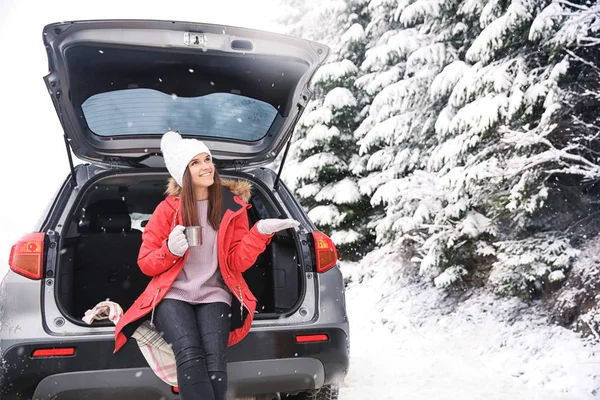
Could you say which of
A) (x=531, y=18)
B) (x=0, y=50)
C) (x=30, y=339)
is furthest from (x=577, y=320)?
(x=0, y=50)

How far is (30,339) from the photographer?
2.77 metres

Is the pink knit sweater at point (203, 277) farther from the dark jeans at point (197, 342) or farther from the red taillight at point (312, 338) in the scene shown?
the red taillight at point (312, 338)

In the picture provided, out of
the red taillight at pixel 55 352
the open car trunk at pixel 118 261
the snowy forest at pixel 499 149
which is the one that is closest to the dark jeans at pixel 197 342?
the red taillight at pixel 55 352

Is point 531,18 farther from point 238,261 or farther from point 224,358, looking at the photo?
point 224,358

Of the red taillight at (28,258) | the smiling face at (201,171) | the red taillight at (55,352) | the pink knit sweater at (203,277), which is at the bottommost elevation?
the red taillight at (55,352)

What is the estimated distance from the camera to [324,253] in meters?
3.41

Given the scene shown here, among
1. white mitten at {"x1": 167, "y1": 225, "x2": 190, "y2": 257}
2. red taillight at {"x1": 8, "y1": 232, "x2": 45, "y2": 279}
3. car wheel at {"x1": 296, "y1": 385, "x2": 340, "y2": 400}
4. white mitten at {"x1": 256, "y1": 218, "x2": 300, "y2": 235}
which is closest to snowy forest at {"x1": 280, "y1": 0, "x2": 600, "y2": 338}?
car wheel at {"x1": 296, "y1": 385, "x2": 340, "y2": 400}

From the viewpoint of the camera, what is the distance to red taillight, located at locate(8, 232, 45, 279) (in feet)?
9.51

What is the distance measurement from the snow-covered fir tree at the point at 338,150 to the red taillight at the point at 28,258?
837 cm

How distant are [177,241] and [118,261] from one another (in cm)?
158

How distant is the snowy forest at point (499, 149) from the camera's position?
5.21 meters

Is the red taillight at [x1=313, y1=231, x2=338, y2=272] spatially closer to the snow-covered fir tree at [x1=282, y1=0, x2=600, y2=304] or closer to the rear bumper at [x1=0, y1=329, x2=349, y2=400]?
the rear bumper at [x1=0, y1=329, x2=349, y2=400]

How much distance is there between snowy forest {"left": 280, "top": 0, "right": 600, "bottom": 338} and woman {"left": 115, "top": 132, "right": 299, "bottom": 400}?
10.3 feet

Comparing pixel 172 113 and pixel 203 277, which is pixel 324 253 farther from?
pixel 172 113
